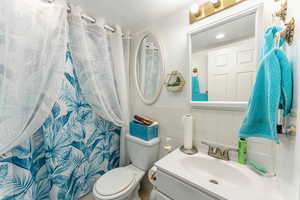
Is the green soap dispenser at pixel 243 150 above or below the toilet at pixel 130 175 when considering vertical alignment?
above

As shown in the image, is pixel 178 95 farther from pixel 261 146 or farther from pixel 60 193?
pixel 60 193

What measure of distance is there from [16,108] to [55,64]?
409mm

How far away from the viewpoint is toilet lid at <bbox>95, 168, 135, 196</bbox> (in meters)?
1.04

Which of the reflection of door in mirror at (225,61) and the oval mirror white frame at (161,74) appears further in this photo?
the oval mirror white frame at (161,74)

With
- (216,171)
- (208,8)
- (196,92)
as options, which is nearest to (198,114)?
(196,92)

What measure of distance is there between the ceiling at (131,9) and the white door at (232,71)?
0.57 meters

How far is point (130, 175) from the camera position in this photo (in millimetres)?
1228

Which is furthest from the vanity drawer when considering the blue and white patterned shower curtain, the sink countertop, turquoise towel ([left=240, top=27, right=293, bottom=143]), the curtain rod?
the curtain rod

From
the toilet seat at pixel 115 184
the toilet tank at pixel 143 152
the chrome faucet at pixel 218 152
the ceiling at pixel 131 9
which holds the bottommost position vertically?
the toilet seat at pixel 115 184

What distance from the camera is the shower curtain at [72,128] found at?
0.95 m

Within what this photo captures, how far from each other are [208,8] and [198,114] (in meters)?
0.86

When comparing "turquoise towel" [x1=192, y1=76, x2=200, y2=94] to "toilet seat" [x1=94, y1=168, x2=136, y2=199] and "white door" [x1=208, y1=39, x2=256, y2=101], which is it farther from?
"toilet seat" [x1=94, y1=168, x2=136, y2=199]

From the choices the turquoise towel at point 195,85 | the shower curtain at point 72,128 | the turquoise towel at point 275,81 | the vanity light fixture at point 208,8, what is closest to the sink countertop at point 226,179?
the turquoise towel at point 275,81

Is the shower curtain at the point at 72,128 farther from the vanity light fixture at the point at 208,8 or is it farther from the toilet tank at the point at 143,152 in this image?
the vanity light fixture at the point at 208,8
